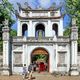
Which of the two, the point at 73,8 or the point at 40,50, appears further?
the point at 73,8

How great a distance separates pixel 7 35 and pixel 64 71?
6.99 metres

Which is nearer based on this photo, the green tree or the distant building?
the distant building

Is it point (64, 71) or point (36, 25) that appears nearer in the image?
point (64, 71)

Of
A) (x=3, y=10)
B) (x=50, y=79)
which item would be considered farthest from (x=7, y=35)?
(x=3, y=10)

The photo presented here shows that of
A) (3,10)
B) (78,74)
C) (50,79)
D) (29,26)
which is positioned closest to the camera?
(50,79)

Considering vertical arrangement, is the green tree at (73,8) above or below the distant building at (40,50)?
above

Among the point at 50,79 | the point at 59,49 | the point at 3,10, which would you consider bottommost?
the point at 50,79

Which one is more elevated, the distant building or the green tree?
the green tree

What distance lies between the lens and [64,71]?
33.4 metres

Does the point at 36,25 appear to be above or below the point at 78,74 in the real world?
above

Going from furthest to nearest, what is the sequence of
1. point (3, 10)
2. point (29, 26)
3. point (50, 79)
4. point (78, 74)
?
point (3, 10), point (29, 26), point (78, 74), point (50, 79)

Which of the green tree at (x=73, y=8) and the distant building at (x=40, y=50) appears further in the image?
the green tree at (x=73, y=8)

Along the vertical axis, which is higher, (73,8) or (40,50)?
(73,8)

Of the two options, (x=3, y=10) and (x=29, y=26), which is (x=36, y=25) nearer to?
(x=29, y=26)
